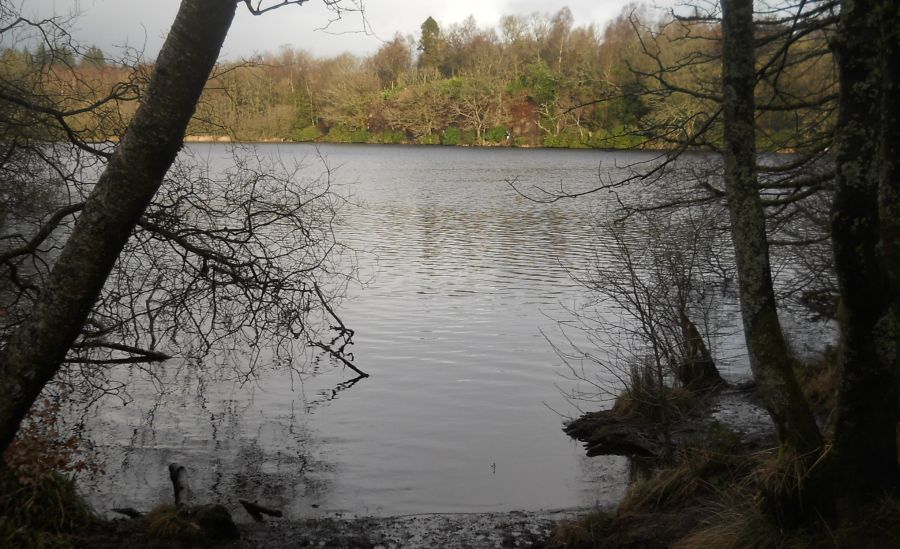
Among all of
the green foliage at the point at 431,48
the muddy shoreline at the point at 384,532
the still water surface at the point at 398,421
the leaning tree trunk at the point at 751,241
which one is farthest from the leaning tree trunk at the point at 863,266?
the green foliage at the point at 431,48

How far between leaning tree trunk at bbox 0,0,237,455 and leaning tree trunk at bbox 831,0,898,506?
337cm

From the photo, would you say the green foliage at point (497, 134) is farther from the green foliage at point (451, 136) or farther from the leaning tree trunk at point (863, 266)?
the leaning tree trunk at point (863, 266)

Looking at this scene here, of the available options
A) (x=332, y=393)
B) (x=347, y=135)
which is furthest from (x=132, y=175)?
(x=347, y=135)

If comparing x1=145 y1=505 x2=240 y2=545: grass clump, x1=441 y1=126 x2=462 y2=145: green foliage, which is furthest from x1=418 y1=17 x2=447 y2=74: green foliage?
x1=145 y1=505 x2=240 y2=545: grass clump

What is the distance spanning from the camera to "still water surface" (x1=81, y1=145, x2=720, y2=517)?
923 centimetres

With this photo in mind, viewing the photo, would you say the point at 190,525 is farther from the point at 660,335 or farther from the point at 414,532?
the point at 660,335

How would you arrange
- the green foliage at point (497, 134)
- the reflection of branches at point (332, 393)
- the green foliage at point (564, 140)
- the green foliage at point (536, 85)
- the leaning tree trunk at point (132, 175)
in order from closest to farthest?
the leaning tree trunk at point (132, 175)
the reflection of branches at point (332, 393)
the green foliage at point (536, 85)
the green foliage at point (564, 140)
the green foliage at point (497, 134)

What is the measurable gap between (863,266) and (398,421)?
8.03m

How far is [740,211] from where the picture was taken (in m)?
4.92

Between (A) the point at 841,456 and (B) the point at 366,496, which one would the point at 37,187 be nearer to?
(B) the point at 366,496

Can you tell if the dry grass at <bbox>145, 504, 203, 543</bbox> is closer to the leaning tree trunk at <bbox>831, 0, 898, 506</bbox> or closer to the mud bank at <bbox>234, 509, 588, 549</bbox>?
the mud bank at <bbox>234, 509, 588, 549</bbox>

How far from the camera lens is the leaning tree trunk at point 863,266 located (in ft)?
14.7

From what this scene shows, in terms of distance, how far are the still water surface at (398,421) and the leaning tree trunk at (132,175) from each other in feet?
16.6

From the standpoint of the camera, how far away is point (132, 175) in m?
3.94
